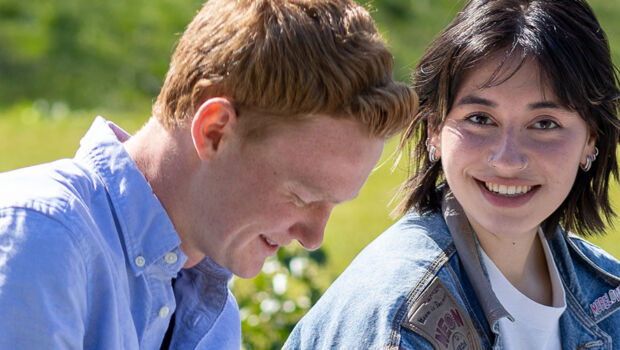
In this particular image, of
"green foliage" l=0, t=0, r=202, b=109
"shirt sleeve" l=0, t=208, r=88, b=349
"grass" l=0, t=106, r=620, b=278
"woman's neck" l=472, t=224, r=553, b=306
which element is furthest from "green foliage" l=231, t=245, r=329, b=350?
"green foliage" l=0, t=0, r=202, b=109

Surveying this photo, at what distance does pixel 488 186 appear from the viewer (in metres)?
2.67

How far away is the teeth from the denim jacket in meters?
0.15

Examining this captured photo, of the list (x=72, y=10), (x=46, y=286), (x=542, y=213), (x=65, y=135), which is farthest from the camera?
(x=72, y=10)

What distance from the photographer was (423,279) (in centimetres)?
254

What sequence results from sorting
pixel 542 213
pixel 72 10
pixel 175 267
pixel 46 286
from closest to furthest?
pixel 46 286, pixel 175 267, pixel 542 213, pixel 72 10

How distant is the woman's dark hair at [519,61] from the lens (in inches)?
104

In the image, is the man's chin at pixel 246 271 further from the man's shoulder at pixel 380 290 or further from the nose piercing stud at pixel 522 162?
the nose piercing stud at pixel 522 162

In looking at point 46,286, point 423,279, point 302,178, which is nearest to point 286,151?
point 302,178

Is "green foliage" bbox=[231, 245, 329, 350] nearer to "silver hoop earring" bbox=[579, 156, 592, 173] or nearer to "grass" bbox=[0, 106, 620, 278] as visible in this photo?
"grass" bbox=[0, 106, 620, 278]

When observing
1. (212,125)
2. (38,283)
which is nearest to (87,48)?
(212,125)

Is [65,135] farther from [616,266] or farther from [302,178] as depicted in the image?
[302,178]

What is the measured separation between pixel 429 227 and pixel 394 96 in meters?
0.86

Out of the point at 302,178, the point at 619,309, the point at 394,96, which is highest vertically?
the point at 394,96

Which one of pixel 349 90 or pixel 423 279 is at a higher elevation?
pixel 349 90
